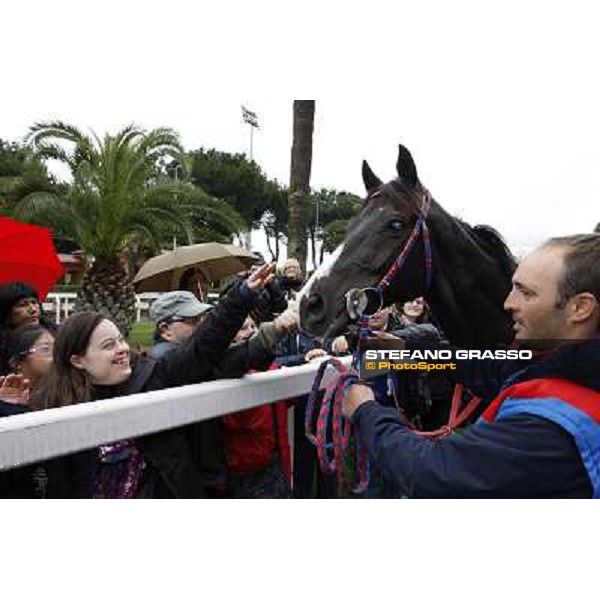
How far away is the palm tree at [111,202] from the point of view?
1282cm

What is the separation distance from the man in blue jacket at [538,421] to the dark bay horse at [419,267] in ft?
3.71

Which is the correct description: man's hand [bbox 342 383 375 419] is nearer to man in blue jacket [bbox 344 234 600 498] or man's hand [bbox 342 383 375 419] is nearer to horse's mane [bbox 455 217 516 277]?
man in blue jacket [bbox 344 234 600 498]

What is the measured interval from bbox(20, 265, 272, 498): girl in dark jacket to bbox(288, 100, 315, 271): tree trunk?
3961mm

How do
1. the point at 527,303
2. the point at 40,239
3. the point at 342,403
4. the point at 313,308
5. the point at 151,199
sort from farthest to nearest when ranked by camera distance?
the point at 151,199 < the point at 40,239 < the point at 313,308 < the point at 342,403 < the point at 527,303

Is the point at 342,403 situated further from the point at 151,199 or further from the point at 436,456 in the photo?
the point at 151,199

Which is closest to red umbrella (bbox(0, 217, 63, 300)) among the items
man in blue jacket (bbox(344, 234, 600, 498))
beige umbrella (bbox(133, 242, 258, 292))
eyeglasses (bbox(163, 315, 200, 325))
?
beige umbrella (bbox(133, 242, 258, 292))

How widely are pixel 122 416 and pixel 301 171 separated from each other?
498 cm

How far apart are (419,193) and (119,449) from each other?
1647 mm

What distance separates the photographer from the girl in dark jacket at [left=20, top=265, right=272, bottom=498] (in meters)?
1.94

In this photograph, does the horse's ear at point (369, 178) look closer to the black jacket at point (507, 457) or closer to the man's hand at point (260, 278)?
the man's hand at point (260, 278)

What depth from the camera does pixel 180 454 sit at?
195cm

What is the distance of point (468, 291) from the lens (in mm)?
2904

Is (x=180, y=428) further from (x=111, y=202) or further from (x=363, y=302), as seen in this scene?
(x=111, y=202)

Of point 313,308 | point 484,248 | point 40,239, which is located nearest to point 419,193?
point 484,248
